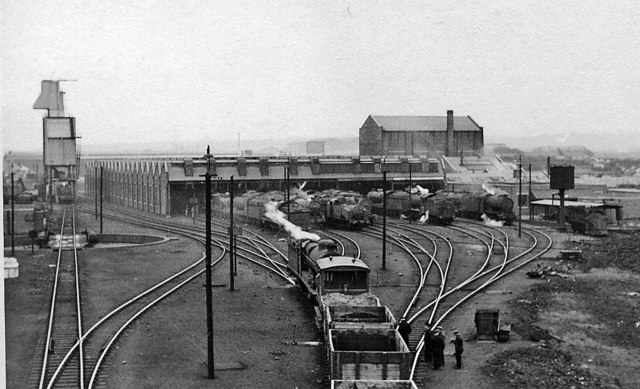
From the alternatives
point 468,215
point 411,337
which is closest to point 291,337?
point 411,337

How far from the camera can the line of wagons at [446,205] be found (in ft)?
173

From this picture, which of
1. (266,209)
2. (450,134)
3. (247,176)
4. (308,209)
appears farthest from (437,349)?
(450,134)

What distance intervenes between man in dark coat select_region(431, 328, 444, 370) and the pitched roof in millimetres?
69369

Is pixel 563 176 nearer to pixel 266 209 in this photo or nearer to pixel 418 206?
pixel 418 206

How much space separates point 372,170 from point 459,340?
54108mm

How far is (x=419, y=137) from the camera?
86.1 metres

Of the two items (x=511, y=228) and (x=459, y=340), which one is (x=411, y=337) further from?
(x=511, y=228)

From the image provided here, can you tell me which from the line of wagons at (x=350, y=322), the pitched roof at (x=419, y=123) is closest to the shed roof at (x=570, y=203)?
the pitched roof at (x=419, y=123)

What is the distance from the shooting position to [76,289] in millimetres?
27828

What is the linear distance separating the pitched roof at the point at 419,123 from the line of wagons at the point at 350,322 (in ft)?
A: 198

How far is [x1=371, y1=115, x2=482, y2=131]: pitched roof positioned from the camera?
86938 mm

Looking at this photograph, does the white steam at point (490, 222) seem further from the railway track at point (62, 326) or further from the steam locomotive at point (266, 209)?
the railway track at point (62, 326)

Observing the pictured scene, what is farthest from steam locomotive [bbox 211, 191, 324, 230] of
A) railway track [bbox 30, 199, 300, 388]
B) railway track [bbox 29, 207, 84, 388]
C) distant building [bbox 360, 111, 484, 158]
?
distant building [bbox 360, 111, 484, 158]

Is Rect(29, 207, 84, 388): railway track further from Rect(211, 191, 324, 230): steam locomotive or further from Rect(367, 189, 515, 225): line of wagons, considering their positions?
Rect(367, 189, 515, 225): line of wagons
